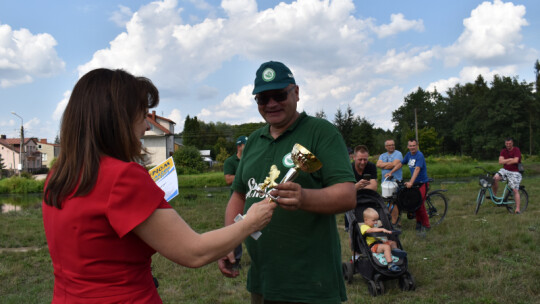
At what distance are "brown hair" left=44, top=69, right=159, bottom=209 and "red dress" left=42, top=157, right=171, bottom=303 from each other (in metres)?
0.05

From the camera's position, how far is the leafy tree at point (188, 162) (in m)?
44.2

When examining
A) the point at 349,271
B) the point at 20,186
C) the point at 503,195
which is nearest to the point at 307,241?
the point at 349,271

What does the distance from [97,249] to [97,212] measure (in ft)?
0.49

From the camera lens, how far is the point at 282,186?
1.78m

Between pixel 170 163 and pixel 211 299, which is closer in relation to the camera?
pixel 170 163

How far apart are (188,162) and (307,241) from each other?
4383cm

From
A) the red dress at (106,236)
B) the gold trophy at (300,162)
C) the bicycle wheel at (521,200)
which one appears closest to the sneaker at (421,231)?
the bicycle wheel at (521,200)

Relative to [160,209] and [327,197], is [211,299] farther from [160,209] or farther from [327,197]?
[160,209]

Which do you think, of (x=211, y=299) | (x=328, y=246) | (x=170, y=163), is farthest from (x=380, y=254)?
(x=328, y=246)

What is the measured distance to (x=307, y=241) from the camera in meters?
2.19

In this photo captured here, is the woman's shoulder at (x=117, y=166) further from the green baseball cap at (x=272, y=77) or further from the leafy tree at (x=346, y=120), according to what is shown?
the leafy tree at (x=346, y=120)

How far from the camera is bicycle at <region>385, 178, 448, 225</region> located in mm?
8652

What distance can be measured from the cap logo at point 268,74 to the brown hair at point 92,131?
2.86 ft

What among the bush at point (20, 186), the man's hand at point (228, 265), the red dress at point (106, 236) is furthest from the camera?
the bush at point (20, 186)
